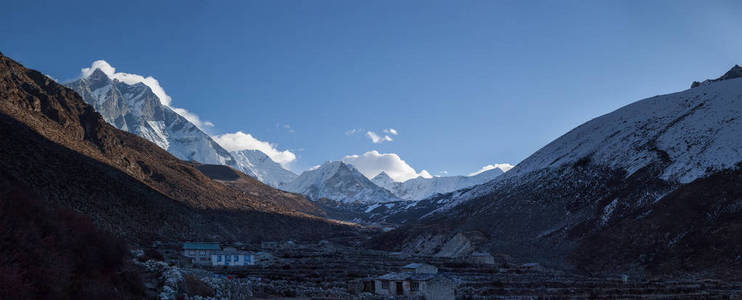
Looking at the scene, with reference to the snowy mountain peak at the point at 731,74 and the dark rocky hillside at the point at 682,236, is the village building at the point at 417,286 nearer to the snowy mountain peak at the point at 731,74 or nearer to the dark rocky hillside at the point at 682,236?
the dark rocky hillside at the point at 682,236

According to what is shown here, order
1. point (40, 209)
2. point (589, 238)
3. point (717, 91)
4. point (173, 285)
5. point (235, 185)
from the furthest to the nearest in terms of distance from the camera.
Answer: point (235, 185) → point (717, 91) → point (589, 238) → point (173, 285) → point (40, 209)

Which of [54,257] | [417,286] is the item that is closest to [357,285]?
[417,286]

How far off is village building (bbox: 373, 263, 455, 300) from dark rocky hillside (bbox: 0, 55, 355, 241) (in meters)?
20.4

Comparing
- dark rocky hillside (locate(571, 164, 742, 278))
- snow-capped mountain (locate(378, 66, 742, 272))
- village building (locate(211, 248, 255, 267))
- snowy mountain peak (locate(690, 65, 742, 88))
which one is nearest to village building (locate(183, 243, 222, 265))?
village building (locate(211, 248, 255, 267))

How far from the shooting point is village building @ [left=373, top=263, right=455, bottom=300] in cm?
2942

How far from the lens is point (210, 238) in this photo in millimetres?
78125

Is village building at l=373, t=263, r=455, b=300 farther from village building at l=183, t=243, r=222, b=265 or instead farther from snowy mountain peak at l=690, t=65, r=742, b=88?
snowy mountain peak at l=690, t=65, r=742, b=88

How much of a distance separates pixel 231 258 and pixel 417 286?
28.5 metres

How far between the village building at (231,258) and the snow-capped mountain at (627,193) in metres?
37.5

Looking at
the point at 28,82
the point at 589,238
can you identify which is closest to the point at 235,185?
the point at 28,82

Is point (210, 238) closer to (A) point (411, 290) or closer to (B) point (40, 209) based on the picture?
(A) point (411, 290)

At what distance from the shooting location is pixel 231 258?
52062mm

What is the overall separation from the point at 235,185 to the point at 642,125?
131678 mm

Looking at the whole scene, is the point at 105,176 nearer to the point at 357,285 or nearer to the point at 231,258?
the point at 231,258
